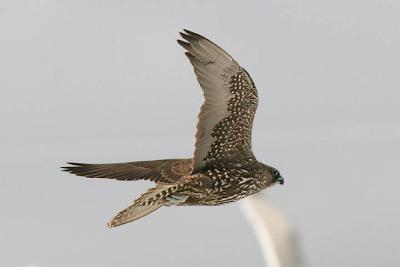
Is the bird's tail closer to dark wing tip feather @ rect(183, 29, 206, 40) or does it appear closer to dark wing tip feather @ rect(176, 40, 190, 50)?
dark wing tip feather @ rect(176, 40, 190, 50)

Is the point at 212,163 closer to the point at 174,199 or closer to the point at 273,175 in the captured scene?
the point at 174,199

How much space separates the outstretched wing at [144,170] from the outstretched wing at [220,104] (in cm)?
54

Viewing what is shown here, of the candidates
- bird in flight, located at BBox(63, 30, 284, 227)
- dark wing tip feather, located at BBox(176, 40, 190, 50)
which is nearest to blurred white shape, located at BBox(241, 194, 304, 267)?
bird in flight, located at BBox(63, 30, 284, 227)

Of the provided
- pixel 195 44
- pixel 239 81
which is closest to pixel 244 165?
pixel 239 81

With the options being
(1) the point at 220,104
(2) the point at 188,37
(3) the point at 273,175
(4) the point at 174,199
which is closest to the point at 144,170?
(4) the point at 174,199

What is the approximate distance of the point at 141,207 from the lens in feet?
69.5

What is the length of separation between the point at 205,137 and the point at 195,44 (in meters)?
2.36

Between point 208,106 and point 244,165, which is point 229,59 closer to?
point 208,106

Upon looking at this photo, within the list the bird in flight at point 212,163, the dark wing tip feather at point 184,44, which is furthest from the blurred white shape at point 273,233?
the dark wing tip feather at point 184,44

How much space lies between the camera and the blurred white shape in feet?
69.1

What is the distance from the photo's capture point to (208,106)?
21531mm

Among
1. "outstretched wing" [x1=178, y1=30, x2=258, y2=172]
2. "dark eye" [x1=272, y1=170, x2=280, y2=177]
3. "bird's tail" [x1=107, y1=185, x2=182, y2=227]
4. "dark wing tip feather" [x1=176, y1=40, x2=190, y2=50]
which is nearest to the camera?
"dark wing tip feather" [x1=176, y1=40, x2=190, y2=50]

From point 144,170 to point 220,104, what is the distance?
233 centimetres

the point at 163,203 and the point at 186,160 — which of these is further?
the point at 186,160
